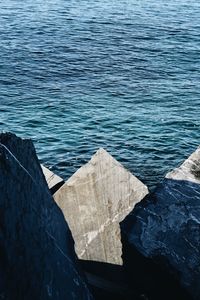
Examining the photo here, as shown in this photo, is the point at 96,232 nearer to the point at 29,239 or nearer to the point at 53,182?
the point at 53,182

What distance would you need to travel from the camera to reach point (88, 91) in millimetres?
25438

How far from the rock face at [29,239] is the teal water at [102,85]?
10.7 m

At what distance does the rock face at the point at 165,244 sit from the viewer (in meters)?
7.16

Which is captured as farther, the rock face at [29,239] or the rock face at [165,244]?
the rock face at [165,244]

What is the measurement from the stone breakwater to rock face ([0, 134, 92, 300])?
0.01 m

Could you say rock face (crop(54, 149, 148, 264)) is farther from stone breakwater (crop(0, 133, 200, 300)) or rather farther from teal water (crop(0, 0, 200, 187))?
teal water (crop(0, 0, 200, 187))

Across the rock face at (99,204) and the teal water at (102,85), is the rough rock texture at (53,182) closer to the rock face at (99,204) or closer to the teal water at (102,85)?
the rock face at (99,204)

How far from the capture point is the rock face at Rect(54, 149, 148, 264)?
871cm

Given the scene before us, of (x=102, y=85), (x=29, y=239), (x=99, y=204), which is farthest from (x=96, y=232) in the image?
(x=102, y=85)

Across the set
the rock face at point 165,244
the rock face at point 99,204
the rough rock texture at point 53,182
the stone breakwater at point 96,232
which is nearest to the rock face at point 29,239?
the stone breakwater at point 96,232

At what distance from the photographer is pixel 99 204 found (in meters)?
9.02

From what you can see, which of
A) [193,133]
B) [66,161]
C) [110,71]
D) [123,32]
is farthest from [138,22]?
[66,161]

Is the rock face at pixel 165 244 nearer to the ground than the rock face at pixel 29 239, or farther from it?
Answer: nearer to the ground

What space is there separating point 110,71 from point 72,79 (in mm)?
2831
